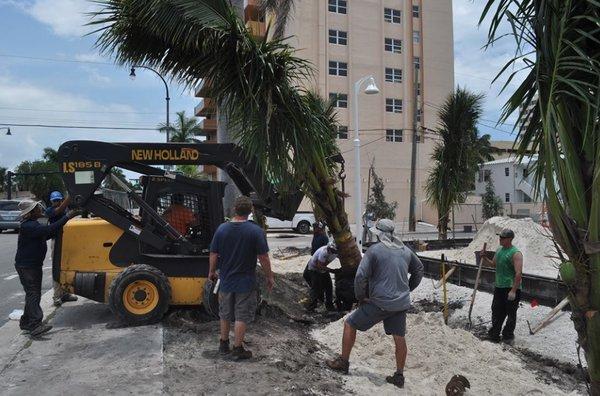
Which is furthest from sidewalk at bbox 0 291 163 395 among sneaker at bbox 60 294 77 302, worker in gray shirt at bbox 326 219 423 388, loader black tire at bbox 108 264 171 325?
Result: worker in gray shirt at bbox 326 219 423 388

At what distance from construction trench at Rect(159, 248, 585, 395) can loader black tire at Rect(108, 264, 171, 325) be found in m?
0.32

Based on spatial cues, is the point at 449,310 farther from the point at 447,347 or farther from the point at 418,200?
the point at 418,200

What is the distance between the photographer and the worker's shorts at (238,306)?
19.5 feet

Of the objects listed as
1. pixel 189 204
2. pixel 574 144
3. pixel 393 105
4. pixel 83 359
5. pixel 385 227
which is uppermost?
pixel 393 105

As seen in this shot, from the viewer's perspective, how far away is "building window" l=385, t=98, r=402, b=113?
4688cm

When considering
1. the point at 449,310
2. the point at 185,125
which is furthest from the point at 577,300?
the point at 185,125

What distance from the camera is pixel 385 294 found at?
5750 mm

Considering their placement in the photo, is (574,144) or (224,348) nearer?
(574,144)

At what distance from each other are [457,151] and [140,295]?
1546cm

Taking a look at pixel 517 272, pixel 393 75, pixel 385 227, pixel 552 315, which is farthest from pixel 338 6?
pixel 385 227

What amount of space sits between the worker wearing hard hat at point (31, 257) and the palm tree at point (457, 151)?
16.0 m

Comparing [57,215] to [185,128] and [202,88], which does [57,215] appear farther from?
[185,128]

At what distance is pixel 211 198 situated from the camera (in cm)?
813

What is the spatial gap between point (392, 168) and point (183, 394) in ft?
138
